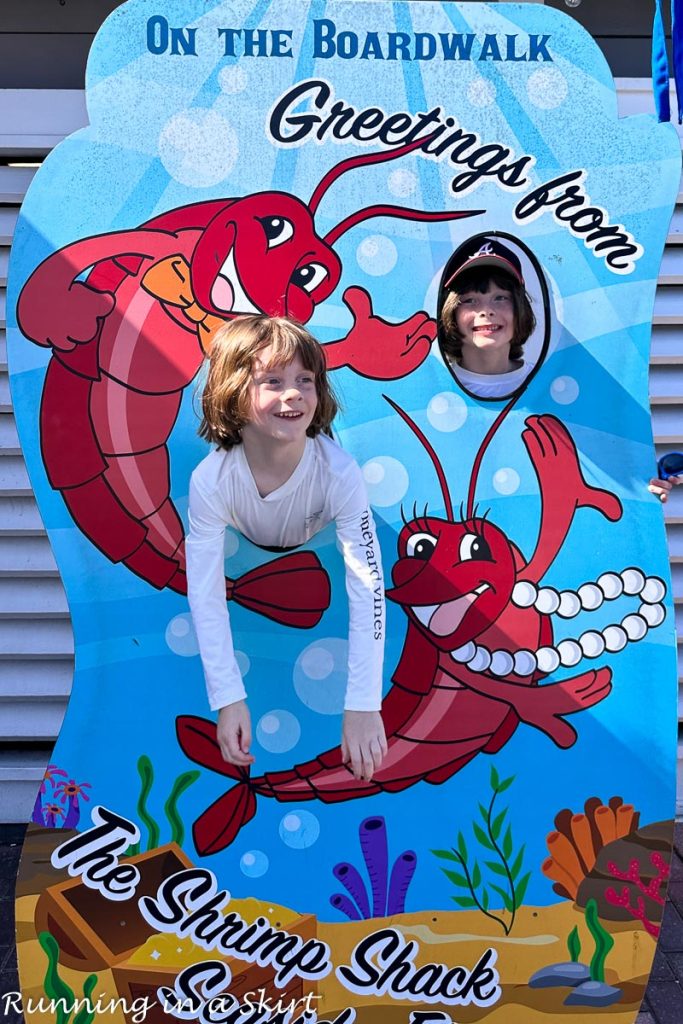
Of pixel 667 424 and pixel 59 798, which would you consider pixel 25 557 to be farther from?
pixel 667 424

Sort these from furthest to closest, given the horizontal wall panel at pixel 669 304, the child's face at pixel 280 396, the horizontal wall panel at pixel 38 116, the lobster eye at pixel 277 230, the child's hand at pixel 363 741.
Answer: the horizontal wall panel at pixel 669 304
the horizontal wall panel at pixel 38 116
the lobster eye at pixel 277 230
the child's hand at pixel 363 741
the child's face at pixel 280 396

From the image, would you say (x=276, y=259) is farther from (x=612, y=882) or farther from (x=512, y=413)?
(x=612, y=882)

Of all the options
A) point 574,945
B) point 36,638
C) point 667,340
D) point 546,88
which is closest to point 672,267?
point 667,340

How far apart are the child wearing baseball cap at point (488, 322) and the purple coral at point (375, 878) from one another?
1135 mm

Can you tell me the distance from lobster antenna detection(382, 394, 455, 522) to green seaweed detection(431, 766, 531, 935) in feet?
2.21

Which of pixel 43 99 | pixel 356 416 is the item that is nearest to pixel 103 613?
pixel 356 416

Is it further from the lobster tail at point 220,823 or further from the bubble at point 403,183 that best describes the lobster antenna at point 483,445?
the lobster tail at point 220,823

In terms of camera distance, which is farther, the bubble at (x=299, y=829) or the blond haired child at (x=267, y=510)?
the bubble at (x=299, y=829)

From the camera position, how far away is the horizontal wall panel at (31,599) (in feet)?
12.6

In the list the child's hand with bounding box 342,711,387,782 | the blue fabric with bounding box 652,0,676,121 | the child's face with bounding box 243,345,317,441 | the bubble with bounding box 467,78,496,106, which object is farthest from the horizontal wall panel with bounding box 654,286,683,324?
the child's hand with bounding box 342,711,387,782

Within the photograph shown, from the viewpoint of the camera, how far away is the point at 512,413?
8.18ft

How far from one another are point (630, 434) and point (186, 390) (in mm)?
1120

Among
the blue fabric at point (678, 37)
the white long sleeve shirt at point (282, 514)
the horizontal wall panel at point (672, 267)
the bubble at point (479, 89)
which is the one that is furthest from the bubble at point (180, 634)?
the horizontal wall panel at point (672, 267)

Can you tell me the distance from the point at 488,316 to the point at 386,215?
1.16 ft
